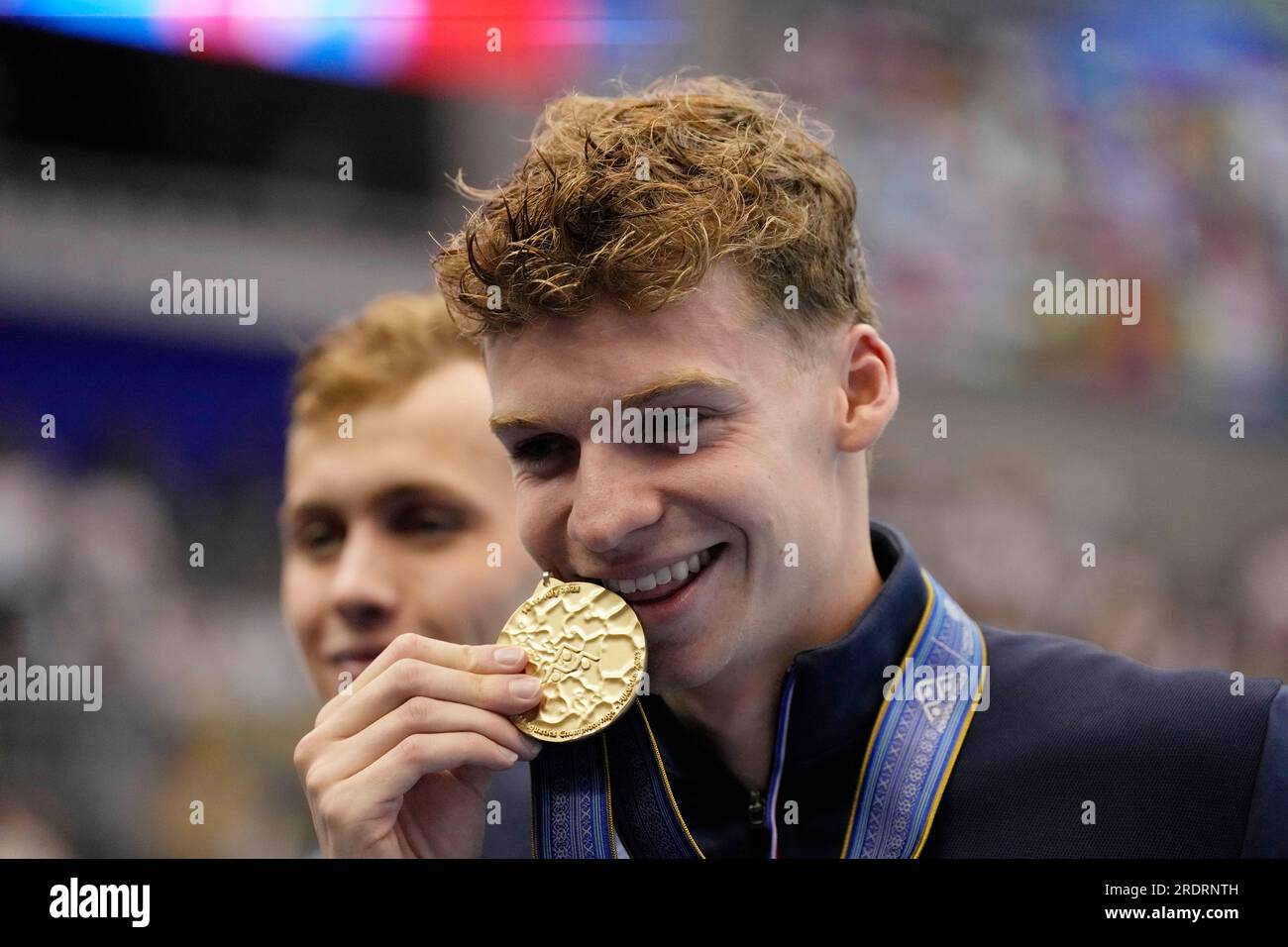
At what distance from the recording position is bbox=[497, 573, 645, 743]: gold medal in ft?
6.48

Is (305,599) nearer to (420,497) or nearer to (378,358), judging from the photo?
(420,497)

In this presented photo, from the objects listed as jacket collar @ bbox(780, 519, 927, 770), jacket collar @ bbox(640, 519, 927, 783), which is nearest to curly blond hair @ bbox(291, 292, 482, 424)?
jacket collar @ bbox(640, 519, 927, 783)

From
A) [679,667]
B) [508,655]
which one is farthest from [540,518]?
[679,667]

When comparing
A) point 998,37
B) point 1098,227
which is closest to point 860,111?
point 998,37

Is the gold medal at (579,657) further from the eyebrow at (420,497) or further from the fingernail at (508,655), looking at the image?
the eyebrow at (420,497)

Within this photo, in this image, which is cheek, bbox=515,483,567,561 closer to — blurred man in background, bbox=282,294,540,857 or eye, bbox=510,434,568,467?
eye, bbox=510,434,568,467

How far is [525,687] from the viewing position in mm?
1959

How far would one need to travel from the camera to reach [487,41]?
927cm

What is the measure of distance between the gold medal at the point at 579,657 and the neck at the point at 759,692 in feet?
0.65

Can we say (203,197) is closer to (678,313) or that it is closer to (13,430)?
(13,430)

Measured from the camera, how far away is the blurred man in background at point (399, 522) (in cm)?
293

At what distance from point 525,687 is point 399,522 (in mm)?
1076

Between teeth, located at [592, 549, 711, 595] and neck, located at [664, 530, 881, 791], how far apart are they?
19cm

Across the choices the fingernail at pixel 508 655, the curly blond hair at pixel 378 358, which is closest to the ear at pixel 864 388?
the fingernail at pixel 508 655
